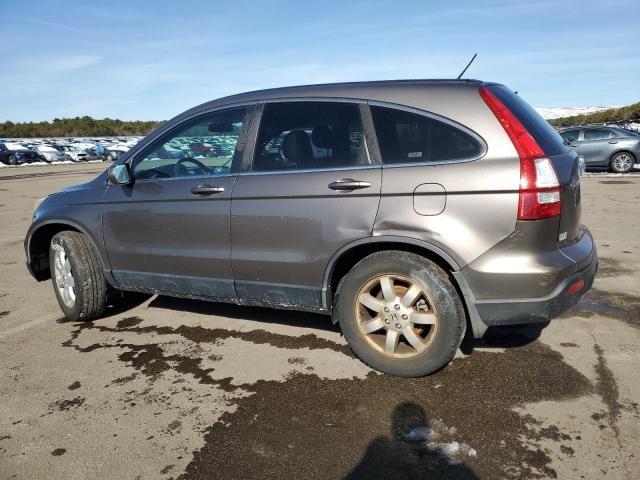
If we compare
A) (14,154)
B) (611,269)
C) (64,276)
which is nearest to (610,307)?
(611,269)

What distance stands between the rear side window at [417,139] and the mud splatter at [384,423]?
1.38 m

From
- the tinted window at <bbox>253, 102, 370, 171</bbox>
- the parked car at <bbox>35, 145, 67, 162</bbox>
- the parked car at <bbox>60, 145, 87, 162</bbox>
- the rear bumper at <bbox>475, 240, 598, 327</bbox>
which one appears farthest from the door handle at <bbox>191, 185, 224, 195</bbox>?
the parked car at <bbox>60, 145, 87, 162</bbox>

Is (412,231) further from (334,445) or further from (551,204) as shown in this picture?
(334,445)

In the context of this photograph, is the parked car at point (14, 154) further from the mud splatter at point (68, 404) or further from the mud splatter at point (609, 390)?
the mud splatter at point (609, 390)

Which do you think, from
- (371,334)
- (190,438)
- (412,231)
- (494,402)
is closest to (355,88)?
(412,231)

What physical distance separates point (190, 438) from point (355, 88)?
2.33m

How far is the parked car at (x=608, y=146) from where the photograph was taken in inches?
595

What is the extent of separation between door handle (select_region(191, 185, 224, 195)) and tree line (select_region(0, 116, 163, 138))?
7323 centimetres

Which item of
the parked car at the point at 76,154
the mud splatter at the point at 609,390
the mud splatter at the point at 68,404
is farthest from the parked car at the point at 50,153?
the mud splatter at the point at 609,390

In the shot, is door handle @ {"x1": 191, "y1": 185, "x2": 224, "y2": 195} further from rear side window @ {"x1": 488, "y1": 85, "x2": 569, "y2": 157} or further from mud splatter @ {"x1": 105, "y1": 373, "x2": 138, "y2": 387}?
rear side window @ {"x1": 488, "y1": 85, "x2": 569, "y2": 157}

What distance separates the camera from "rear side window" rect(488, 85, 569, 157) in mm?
2883

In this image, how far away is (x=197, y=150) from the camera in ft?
12.6

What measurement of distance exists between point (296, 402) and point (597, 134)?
15.8 m

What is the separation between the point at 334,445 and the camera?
8.18ft
